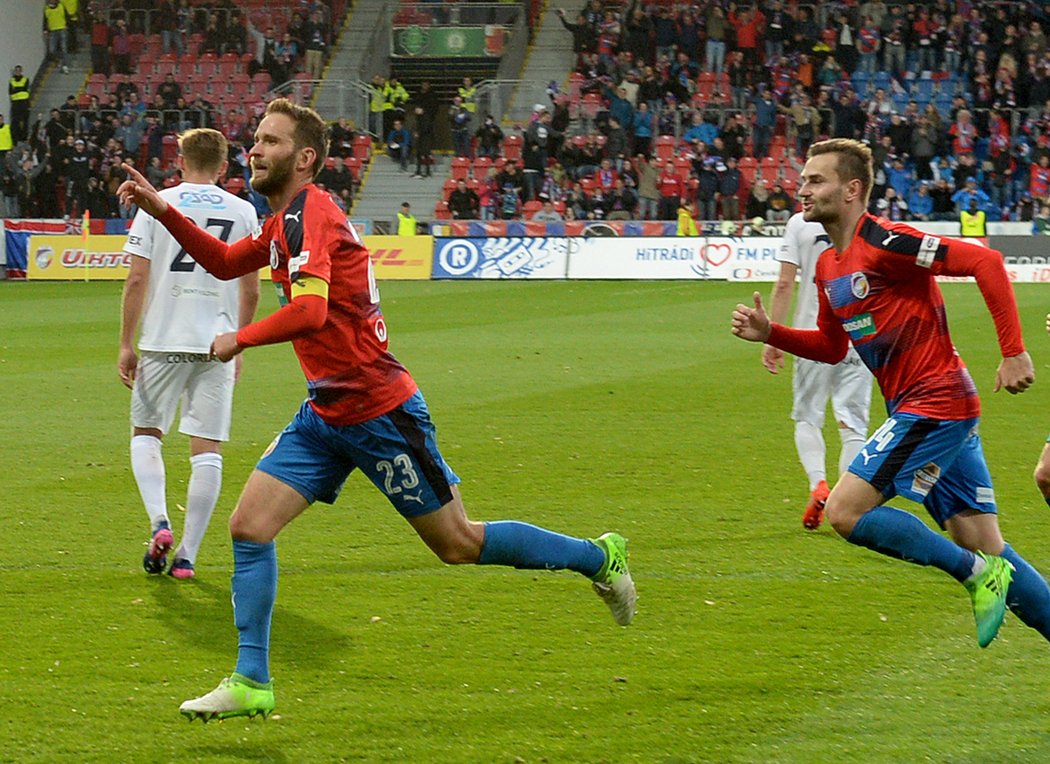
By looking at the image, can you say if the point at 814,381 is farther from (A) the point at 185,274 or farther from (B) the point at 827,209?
(A) the point at 185,274

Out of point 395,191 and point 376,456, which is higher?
point 376,456

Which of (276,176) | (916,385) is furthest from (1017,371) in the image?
(276,176)

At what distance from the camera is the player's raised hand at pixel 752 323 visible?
17.5ft

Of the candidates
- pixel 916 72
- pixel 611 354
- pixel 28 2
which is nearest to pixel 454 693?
pixel 611 354

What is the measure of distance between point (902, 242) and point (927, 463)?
29.3 inches

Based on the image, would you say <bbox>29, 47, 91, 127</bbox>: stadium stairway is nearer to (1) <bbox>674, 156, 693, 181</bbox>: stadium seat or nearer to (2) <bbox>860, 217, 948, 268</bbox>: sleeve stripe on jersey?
(1) <bbox>674, 156, 693, 181</bbox>: stadium seat

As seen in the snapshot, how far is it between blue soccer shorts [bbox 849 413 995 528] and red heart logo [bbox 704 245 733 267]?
23.4 meters

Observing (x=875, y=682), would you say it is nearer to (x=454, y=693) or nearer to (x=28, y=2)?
(x=454, y=693)

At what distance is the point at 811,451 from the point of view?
832 cm

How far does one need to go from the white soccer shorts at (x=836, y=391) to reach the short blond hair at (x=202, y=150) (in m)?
3.43

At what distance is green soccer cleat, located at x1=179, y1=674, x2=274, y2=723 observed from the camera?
15.0 ft

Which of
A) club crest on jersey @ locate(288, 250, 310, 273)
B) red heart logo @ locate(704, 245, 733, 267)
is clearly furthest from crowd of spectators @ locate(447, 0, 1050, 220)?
club crest on jersey @ locate(288, 250, 310, 273)

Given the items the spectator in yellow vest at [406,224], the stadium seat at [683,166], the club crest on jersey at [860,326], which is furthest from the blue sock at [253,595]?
the stadium seat at [683,166]

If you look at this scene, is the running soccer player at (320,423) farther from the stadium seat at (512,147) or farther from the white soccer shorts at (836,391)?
the stadium seat at (512,147)
